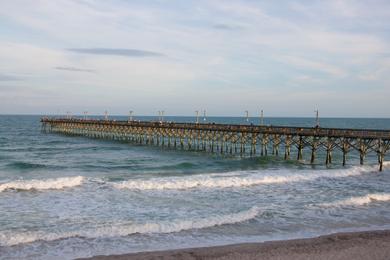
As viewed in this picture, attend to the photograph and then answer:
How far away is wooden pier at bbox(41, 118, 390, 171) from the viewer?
31438mm

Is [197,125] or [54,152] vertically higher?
[197,125]

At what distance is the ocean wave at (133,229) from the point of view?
12531mm

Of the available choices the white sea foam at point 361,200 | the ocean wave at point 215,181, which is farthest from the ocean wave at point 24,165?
the white sea foam at point 361,200

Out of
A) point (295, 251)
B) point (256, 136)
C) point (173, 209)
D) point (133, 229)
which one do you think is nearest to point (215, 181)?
point (173, 209)

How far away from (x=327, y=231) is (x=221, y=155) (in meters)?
27.5

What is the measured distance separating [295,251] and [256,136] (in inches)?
1142

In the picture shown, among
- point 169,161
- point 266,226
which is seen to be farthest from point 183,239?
point 169,161

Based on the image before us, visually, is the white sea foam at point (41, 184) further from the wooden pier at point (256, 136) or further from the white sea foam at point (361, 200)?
the wooden pier at point (256, 136)

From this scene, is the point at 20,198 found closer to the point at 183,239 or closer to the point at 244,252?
the point at 183,239

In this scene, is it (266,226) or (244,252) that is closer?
(244,252)

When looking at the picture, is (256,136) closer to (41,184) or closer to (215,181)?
A: (215,181)

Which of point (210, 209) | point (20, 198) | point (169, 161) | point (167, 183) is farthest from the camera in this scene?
point (169, 161)

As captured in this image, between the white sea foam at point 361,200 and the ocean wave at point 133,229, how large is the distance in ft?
12.8

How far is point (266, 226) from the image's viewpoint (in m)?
14.4
